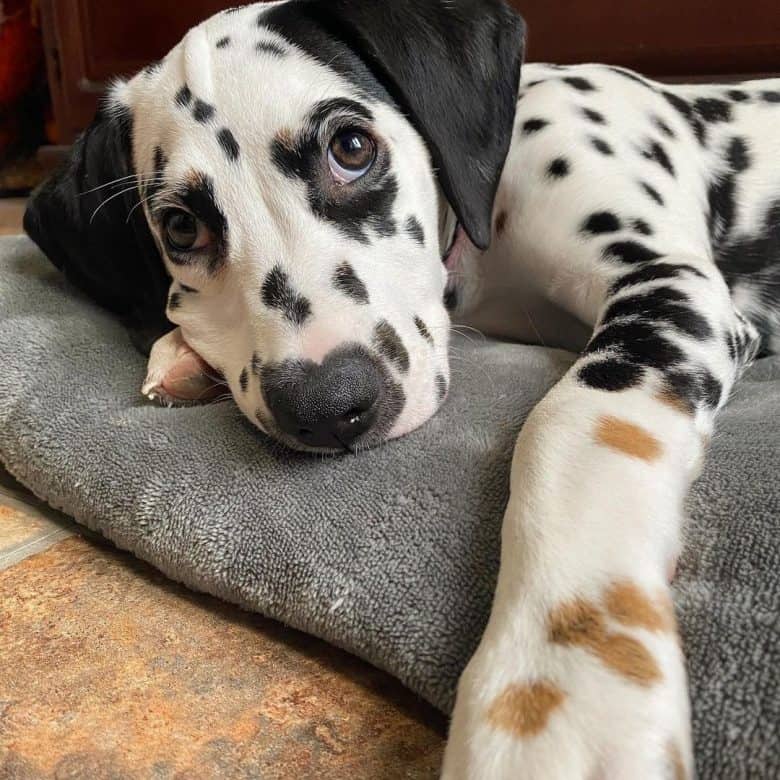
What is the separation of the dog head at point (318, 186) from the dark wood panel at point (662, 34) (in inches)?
80.8

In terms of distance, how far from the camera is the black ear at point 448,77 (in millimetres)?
1849

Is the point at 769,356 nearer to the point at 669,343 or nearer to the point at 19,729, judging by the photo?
the point at 669,343

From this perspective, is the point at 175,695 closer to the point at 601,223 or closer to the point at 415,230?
the point at 415,230

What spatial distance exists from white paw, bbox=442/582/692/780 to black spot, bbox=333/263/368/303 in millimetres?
691

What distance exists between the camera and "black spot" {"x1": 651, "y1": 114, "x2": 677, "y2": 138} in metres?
2.18

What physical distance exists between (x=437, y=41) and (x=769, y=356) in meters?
1.07

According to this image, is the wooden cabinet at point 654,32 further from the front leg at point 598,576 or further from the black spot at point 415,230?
the front leg at point 598,576

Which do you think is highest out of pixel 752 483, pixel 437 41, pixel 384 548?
pixel 437 41

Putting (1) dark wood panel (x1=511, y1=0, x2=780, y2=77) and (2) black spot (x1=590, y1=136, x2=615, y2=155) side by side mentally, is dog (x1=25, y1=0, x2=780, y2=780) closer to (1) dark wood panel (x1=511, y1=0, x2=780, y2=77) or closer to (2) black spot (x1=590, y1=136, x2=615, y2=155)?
(2) black spot (x1=590, y1=136, x2=615, y2=155)

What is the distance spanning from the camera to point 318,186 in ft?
5.56

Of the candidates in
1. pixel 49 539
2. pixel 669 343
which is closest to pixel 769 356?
pixel 669 343

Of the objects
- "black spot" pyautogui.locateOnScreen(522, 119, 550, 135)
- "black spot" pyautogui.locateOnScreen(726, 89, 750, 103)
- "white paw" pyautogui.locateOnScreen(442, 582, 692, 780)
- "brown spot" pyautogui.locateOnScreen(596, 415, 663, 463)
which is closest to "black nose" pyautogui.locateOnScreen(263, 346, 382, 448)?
"brown spot" pyautogui.locateOnScreen(596, 415, 663, 463)

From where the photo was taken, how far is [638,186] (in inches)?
77.2

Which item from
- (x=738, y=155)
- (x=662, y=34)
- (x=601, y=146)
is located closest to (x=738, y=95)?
(x=738, y=155)
